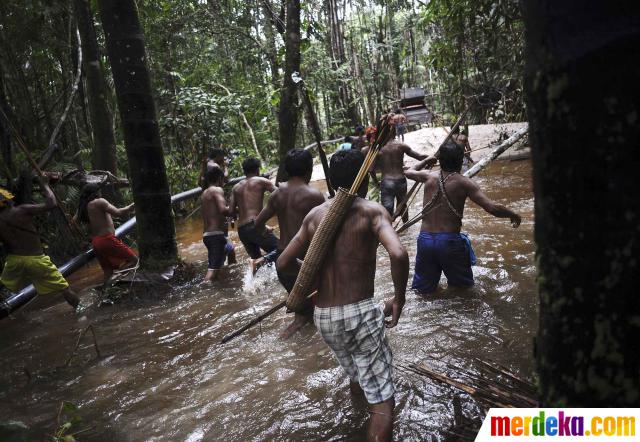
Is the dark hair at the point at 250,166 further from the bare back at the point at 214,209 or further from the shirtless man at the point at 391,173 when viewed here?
the shirtless man at the point at 391,173

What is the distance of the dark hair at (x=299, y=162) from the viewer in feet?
12.7

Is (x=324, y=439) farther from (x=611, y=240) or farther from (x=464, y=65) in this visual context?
(x=464, y=65)

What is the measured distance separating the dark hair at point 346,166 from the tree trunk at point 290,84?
11.1ft

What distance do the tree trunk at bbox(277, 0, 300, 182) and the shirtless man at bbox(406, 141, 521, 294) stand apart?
2306mm

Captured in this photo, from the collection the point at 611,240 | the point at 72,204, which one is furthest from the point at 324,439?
the point at 72,204

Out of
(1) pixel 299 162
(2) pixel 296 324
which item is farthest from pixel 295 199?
(2) pixel 296 324

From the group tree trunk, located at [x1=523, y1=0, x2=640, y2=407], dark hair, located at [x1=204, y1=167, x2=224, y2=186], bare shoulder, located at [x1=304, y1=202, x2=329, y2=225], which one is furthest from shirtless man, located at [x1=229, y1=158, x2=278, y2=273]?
tree trunk, located at [x1=523, y1=0, x2=640, y2=407]

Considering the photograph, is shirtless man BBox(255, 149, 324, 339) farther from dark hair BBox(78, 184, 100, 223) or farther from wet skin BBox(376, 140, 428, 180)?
wet skin BBox(376, 140, 428, 180)

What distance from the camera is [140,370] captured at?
3.89 metres

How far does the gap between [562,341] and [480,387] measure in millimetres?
1263

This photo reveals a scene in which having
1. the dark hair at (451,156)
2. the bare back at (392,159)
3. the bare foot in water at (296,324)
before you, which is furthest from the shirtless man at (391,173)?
the bare foot in water at (296,324)

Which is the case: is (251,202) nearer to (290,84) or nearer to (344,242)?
(290,84)

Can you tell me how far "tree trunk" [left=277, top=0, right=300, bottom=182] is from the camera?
593 centimetres

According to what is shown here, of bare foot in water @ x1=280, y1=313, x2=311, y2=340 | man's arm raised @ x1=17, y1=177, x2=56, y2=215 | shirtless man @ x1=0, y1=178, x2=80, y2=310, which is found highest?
man's arm raised @ x1=17, y1=177, x2=56, y2=215
